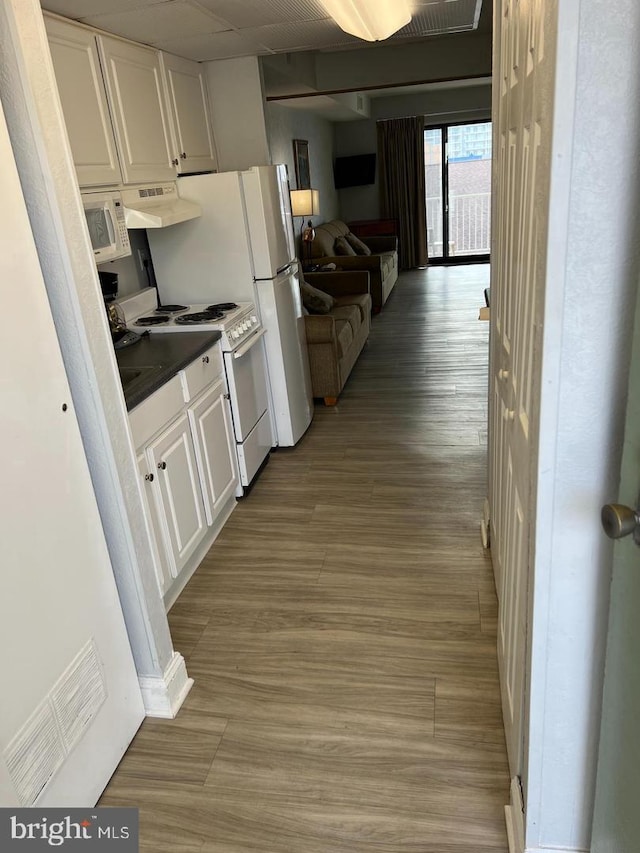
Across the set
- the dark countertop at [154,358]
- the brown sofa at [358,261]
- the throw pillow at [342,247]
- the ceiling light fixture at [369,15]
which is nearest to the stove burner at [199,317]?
the dark countertop at [154,358]

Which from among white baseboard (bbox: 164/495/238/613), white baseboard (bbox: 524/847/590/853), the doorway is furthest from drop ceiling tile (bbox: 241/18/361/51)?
the doorway

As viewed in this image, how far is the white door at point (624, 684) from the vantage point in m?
1.01

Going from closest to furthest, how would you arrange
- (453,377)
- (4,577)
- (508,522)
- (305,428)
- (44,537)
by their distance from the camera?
(4,577), (44,537), (508,522), (305,428), (453,377)

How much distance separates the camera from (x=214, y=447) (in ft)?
9.85

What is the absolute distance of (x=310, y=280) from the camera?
251 inches

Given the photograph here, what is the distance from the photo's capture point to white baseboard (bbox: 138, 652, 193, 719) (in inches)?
79.7

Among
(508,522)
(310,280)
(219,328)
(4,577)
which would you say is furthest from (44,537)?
(310,280)

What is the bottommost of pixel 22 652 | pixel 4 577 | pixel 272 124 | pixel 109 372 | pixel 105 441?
pixel 22 652

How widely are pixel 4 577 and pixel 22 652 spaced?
7.7 inches

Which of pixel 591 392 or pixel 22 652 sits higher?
pixel 591 392

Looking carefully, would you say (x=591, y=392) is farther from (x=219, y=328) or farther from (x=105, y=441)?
(x=219, y=328)

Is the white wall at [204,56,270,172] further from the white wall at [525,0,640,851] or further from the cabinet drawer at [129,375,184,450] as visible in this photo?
the white wall at [525,0,640,851]

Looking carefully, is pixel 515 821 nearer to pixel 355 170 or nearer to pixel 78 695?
pixel 78 695

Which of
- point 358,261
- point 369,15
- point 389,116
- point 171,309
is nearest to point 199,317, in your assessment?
point 171,309
